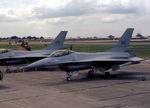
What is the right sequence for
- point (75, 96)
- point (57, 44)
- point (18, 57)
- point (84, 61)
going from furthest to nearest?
point (57, 44)
point (18, 57)
point (84, 61)
point (75, 96)

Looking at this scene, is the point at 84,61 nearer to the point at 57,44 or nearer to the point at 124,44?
the point at 124,44

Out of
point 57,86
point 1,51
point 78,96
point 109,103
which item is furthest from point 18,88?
point 1,51

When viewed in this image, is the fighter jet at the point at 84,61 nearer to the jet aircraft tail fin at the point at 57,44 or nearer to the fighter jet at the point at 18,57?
the fighter jet at the point at 18,57

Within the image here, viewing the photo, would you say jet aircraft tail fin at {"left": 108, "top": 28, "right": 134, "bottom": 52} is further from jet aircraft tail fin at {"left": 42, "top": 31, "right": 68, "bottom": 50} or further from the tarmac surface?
jet aircraft tail fin at {"left": 42, "top": 31, "right": 68, "bottom": 50}

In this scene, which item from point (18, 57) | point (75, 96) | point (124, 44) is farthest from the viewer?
point (18, 57)

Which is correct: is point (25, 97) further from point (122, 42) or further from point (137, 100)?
point (122, 42)

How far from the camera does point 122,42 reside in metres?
23.9

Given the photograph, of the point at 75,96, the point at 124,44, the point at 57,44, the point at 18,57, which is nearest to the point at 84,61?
the point at 124,44

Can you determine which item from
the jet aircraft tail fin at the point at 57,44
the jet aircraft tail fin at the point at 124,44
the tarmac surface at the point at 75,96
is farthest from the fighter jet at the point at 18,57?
the tarmac surface at the point at 75,96

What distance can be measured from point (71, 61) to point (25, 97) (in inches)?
276

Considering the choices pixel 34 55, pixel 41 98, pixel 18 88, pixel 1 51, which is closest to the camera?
pixel 41 98

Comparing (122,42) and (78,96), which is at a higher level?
(122,42)

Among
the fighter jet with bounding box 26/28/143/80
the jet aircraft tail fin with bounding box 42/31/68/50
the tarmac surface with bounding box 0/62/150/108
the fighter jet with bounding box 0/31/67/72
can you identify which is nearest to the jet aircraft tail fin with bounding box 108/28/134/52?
the fighter jet with bounding box 26/28/143/80

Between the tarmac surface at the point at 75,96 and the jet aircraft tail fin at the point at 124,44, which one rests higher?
the jet aircraft tail fin at the point at 124,44
